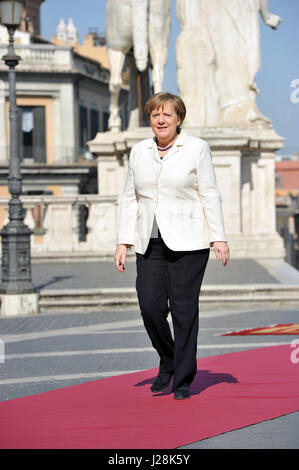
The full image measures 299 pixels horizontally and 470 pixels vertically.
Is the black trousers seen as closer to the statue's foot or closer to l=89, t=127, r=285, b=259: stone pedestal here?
l=89, t=127, r=285, b=259: stone pedestal

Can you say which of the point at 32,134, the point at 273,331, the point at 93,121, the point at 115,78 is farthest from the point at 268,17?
the point at 93,121

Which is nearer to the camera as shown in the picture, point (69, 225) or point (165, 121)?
point (165, 121)

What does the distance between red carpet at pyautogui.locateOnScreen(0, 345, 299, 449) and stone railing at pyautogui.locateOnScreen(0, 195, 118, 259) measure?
1148 centimetres

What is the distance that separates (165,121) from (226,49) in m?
14.0

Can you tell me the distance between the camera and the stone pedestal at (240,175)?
61.3 ft

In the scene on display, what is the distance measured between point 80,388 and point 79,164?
55.5m

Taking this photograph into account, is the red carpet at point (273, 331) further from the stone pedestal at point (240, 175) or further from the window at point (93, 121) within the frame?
the window at point (93, 121)

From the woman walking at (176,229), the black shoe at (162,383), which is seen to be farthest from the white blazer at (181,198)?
the black shoe at (162,383)

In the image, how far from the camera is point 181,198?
6363 millimetres

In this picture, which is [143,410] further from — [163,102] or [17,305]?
[17,305]

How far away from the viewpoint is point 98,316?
1227 centimetres

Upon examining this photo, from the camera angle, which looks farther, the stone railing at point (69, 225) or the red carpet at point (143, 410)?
the stone railing at point (69, 225)

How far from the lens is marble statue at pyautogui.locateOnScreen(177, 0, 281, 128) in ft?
65.0

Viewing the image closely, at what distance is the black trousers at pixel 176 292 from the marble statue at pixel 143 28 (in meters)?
13.9
